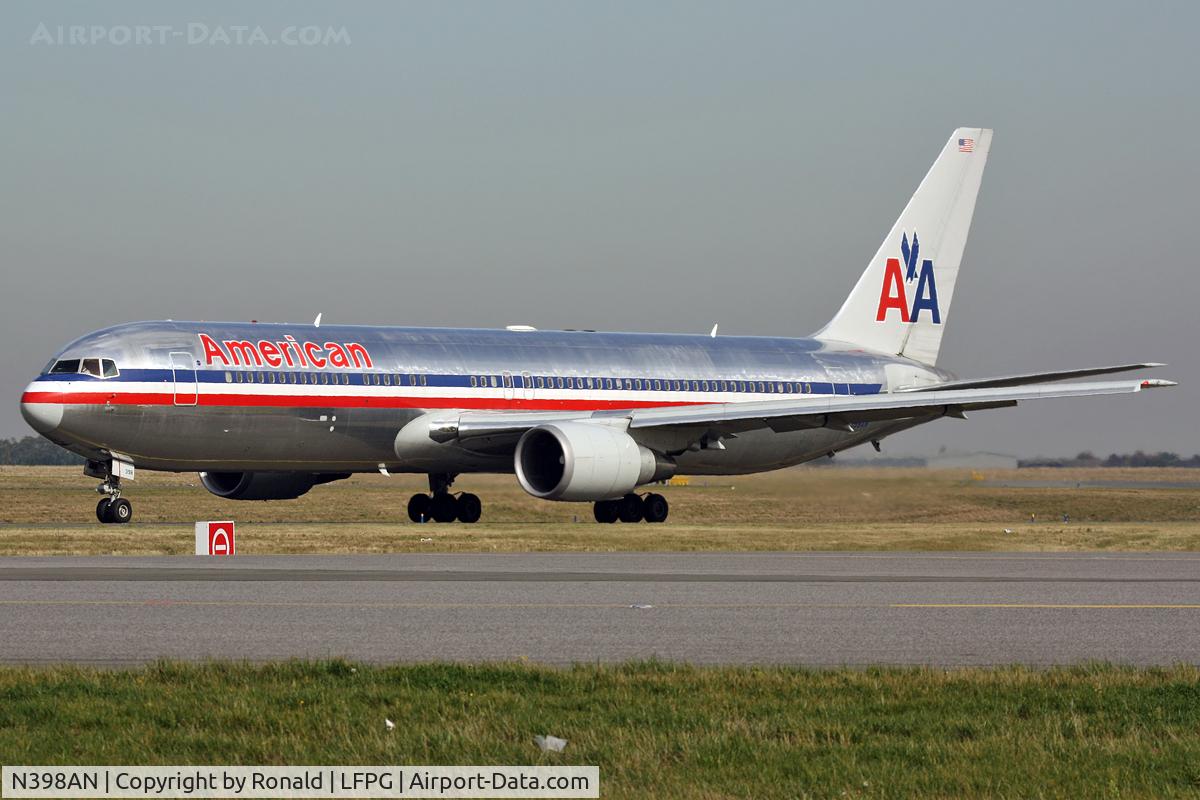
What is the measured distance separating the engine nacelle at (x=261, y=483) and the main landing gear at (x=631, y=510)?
610 cm

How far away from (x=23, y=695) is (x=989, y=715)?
5.86m

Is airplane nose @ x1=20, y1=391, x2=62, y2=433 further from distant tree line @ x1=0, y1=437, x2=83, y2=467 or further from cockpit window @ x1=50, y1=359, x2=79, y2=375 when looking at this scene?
distant tree line @ x1=0, y1=437, x2=83, y2=467

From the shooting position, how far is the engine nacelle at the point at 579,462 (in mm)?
33594

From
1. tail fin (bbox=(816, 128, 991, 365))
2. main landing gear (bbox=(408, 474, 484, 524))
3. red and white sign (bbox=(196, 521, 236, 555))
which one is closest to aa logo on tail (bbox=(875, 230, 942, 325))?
tail fin (bbox=(816, 128, 991, 365))

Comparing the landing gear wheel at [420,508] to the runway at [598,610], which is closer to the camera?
the runway at [598,610]

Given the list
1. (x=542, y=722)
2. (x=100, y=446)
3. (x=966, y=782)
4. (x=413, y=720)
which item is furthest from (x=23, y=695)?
(x=100, y=446)

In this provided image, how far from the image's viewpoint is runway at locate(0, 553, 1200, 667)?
13594mm

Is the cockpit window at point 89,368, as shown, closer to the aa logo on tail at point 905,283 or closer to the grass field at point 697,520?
the grass field at point 697,520

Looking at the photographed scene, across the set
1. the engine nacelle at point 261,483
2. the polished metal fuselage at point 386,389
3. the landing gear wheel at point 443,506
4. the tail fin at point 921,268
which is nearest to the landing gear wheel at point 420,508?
the landing gear wheel at point 443,506

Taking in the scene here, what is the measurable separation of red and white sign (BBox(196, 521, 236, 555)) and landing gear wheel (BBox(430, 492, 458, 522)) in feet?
45.8

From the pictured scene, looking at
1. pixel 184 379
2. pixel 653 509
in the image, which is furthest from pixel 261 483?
pixel 653 509

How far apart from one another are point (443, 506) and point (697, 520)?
22.3 feet

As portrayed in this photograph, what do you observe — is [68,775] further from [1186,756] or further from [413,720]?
[1186,756]

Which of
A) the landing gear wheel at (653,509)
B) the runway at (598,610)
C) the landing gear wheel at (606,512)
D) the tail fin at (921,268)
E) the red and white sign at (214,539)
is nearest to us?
the runway at (598,610)
